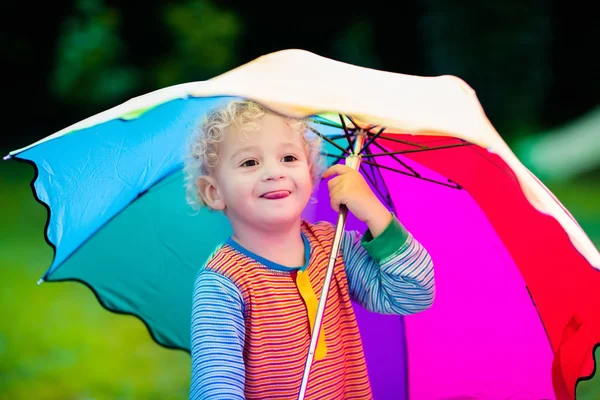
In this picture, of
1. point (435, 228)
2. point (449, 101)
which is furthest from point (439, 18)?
point (449, 101)

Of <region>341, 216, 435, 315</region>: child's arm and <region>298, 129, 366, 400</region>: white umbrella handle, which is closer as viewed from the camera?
<region>298, 129, 366, 400</region>: white umbrella handle

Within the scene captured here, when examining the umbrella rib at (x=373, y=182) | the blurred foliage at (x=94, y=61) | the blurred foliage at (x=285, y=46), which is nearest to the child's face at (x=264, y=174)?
the umbrella rib at (x=373, y=182)

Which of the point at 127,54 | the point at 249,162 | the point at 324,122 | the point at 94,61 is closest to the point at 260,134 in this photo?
the point at 249,162

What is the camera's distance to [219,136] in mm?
1625

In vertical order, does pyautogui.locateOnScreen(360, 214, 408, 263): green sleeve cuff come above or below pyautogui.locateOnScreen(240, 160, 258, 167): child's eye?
below

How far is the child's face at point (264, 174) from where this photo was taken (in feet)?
5.20

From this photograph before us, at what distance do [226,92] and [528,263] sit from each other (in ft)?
2.76

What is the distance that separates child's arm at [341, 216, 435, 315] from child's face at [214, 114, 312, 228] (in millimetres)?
181

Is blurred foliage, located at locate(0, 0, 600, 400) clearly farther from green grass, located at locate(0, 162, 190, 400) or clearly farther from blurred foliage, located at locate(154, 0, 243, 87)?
green grass, located at locate(0, 162, 190, 400)

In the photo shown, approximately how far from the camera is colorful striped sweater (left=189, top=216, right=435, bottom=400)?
150cm

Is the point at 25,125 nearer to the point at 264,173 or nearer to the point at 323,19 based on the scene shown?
the point at 323,19

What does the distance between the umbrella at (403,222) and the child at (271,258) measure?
4.5 inches

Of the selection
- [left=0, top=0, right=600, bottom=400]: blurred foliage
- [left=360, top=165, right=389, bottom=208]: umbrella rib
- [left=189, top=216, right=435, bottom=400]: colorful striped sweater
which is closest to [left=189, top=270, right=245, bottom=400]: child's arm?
[left=189, top=216, right=435, bottom=400]: colorful striped sweater

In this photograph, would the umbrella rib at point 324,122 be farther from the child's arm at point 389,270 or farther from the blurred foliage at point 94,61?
the blurred foliage at point 94,61
